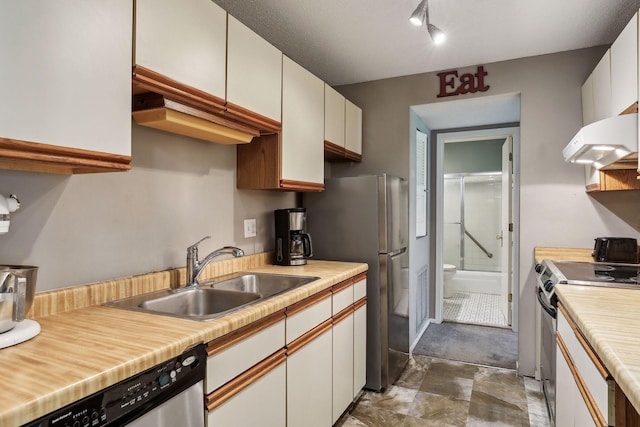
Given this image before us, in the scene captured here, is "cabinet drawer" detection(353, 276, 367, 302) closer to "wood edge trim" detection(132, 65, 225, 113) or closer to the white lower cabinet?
the white lower cabinet

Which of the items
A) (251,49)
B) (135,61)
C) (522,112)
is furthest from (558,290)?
(135,61)

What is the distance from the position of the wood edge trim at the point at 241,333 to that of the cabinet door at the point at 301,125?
2.95 ft

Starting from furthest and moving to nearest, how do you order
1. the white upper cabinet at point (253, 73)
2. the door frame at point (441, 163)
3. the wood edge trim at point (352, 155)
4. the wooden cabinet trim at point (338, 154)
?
1. the door frame at point (441, 163)
2. the wood edge trim at point (352, 155)
3. the wooden cabinet trim at point (338, 154)
4. the white upper cabinet at point (253, 73)

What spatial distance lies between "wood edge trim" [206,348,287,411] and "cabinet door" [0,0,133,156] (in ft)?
2.76

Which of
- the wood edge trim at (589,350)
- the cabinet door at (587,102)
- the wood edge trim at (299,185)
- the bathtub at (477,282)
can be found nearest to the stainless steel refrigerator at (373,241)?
the wood edge trim at (299,185)

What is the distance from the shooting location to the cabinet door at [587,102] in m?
2.39

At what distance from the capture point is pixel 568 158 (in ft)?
6.72

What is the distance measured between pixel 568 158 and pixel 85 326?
235 cm

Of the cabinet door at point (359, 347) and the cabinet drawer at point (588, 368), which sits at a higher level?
the cabinet drawer at point (588, 368)

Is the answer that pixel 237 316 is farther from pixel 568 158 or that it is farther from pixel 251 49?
pixel 568 158

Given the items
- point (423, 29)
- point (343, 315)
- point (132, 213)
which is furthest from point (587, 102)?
point (132, 213)

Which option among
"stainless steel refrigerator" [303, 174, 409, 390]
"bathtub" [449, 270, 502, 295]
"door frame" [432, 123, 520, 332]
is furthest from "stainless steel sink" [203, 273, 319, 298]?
"bathtub" [449, 270, 502, 295]

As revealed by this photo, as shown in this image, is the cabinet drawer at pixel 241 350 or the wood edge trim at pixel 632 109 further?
the wood edge trim at pixel 632 109

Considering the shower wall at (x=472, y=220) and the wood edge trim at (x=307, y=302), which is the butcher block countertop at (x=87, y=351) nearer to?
the wood edge trim at (x=307, y=302)
